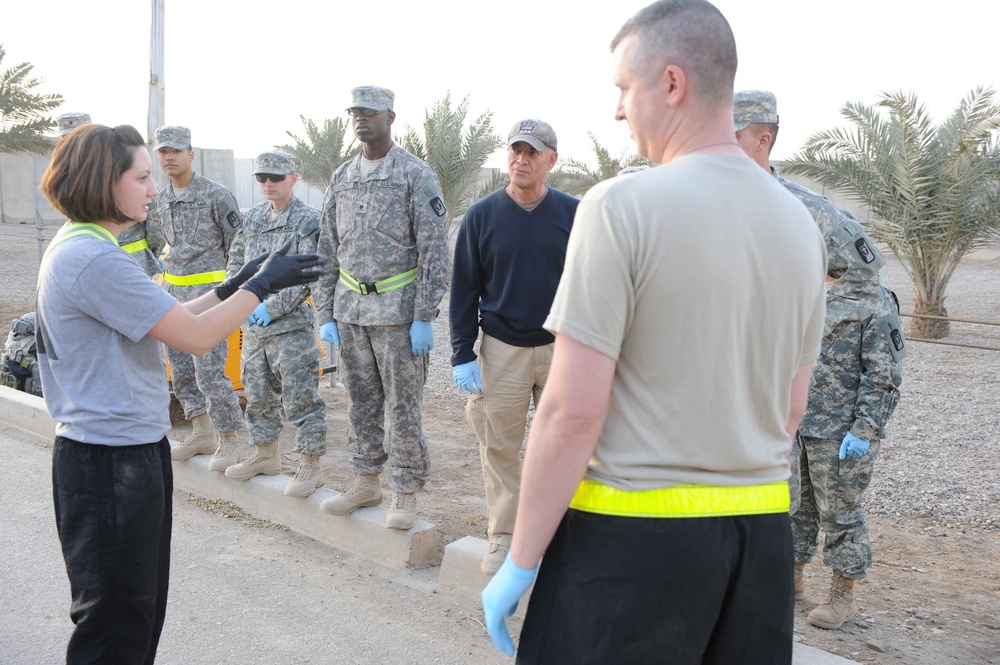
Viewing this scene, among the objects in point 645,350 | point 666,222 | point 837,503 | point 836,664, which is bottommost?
point 836,664

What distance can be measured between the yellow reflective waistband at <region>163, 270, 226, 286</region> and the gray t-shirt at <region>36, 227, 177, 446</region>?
123 inches

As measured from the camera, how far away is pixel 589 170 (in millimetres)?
18219

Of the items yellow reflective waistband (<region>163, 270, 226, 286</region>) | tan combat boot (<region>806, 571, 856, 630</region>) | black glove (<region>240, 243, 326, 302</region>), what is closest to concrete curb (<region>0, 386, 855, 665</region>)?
tan combat boot (<region>806, 571, 856, 630</region>)

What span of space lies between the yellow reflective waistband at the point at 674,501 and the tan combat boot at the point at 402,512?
2.91 metres

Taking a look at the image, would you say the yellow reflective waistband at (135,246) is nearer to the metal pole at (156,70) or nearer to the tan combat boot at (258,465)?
the tan combat boot at (258,465)

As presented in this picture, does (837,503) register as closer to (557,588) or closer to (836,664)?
(836,664)

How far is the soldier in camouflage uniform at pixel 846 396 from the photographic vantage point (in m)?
3.83

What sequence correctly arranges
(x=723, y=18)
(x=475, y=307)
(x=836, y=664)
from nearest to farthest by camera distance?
(x=723, y=18) < (x=836, y=664) < (x=475, y=307)

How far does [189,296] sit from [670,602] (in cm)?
477

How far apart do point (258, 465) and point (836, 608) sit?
3347 mm

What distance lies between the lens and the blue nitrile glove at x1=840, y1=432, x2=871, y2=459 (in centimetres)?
385

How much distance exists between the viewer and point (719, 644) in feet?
5.89

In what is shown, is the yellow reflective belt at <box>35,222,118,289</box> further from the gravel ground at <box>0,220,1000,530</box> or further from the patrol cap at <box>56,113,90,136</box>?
the gravel ground at <box>0,220,1000,530</box>

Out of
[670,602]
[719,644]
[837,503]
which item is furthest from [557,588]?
[837,503]
